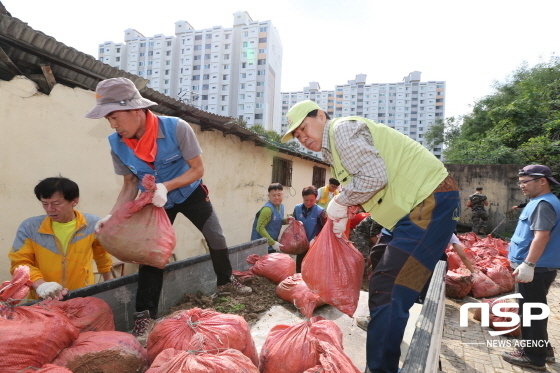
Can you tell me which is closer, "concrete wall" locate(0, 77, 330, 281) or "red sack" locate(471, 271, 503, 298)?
"concrete wall" locate(0, 77, 330, 281)

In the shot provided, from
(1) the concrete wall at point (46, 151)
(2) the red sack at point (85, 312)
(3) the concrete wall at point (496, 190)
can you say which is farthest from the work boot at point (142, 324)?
(3) the concrete wall at point (496, 190)

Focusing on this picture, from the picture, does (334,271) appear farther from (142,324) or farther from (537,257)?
(537,257)

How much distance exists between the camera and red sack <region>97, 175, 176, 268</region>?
1.74 meters

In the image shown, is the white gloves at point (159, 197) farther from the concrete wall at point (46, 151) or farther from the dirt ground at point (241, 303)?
the concrete wall at point (46, 151)

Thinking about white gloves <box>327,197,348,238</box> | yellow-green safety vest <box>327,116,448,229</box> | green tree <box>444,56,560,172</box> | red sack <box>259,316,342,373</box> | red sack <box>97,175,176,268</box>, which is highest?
green tree <box>444,56,560,172</box>

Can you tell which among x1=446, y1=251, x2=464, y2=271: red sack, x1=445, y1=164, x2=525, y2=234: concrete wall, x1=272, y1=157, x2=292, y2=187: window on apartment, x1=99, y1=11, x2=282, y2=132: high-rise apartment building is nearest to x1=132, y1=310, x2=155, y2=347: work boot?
x1=446, y1=251, x2=464, y2=271: red sack

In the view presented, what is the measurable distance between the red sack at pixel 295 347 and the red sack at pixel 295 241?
9.00 feet

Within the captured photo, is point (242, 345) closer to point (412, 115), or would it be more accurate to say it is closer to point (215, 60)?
point (215, 60)

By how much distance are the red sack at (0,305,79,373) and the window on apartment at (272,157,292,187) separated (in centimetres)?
781

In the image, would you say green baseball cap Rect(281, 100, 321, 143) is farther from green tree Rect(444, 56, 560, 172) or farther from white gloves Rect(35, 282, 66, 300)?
green tree Rect(444, 56, 560, 172)

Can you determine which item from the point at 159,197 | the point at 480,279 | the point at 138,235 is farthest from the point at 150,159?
the point at 480,279

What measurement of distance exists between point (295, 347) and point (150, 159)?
4.67ft

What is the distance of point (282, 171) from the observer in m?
9.82

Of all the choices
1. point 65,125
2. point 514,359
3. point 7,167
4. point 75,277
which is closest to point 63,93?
point 65,125
